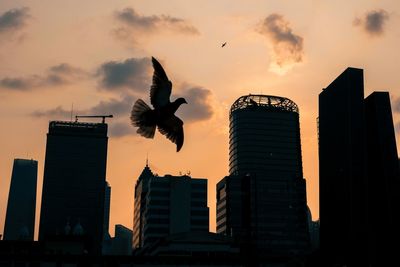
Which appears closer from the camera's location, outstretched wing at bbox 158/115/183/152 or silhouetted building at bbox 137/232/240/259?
outstretched wing at bbox 158/115/183/152

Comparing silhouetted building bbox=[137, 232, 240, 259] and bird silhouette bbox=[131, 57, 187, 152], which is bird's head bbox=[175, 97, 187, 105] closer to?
bird silhouette bbox=[131, 57, 187, 152]

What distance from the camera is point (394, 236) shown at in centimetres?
19900

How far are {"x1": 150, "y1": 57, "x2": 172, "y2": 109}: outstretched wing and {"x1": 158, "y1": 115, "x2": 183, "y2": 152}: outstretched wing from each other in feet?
1.30

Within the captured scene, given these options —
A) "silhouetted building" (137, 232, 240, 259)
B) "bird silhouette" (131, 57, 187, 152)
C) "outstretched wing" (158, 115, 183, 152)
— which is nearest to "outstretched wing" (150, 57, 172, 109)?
"bird silhouette" (131, 57, 187, 152)

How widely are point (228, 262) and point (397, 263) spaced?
84.6 m

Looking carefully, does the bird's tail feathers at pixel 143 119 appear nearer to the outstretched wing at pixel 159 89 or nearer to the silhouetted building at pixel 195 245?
the outstretched wing at pixel 159 89

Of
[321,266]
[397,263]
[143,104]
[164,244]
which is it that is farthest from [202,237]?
[143,104]

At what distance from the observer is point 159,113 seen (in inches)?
494

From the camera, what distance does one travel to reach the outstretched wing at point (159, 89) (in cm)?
1254

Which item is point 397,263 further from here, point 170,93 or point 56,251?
point 170,93

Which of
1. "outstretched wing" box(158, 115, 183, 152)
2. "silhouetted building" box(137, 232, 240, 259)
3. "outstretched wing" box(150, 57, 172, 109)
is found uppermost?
"silhouetted building" box(137, 232, 240, 259)

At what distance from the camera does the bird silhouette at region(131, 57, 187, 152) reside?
1252cm

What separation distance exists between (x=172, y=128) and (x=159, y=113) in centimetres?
49

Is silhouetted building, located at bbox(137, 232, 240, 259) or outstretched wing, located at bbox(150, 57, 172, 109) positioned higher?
silhouetted building, located at bbox(137, 232, 240, 259)
